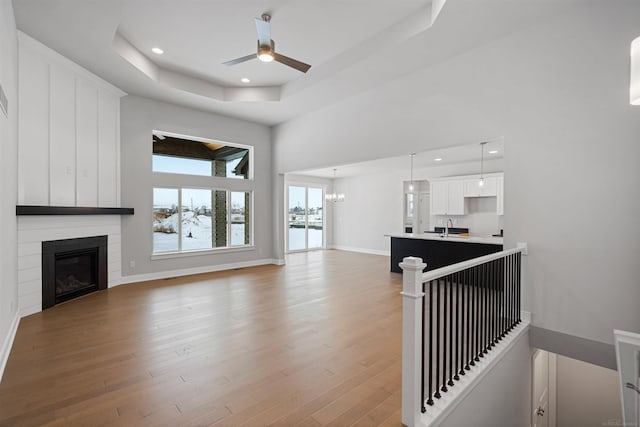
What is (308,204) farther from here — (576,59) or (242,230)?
(576,59)

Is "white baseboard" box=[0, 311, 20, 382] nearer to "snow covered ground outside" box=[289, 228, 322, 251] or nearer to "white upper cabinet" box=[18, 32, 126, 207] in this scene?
"white upper cabinet" box=[18, 32, 126, 207]

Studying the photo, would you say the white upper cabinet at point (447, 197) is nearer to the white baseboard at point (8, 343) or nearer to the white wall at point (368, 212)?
the white wall at point (368, 212)

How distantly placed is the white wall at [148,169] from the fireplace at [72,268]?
52 centimetres

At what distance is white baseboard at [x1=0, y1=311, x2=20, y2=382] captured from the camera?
2.69m

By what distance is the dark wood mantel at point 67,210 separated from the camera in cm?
385

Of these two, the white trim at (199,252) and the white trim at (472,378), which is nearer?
the white trim at (472,378)

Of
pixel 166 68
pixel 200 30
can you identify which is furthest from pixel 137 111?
pixel 200 30

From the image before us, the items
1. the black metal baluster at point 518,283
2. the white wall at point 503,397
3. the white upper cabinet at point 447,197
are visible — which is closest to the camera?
the white wall at point 503,397

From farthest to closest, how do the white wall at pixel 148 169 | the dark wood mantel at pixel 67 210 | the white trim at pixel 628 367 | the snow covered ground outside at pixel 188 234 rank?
the snow covered ground outside at pixel 188 234 → the white wall at pixel 148 169 → the dark wood mantel at pixel 67 210 → the white trim at pixel 628 367

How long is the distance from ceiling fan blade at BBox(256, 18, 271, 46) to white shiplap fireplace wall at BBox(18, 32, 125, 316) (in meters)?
3.12

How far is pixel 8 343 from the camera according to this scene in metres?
3.02

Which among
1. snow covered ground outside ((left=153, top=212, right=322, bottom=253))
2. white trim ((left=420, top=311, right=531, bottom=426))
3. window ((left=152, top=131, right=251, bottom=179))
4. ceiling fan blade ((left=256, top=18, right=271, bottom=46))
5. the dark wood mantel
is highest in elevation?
ceiling fan blade ((left=256, top=18, right=271, bottom=46))

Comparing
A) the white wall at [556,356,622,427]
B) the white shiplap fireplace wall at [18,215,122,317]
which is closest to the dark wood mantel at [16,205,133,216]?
the white shiplap fireplace wall at [18,215,122,317]

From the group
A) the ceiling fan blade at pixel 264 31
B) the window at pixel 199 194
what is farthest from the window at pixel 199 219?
the ceiling fan blade at pixel 264 31
